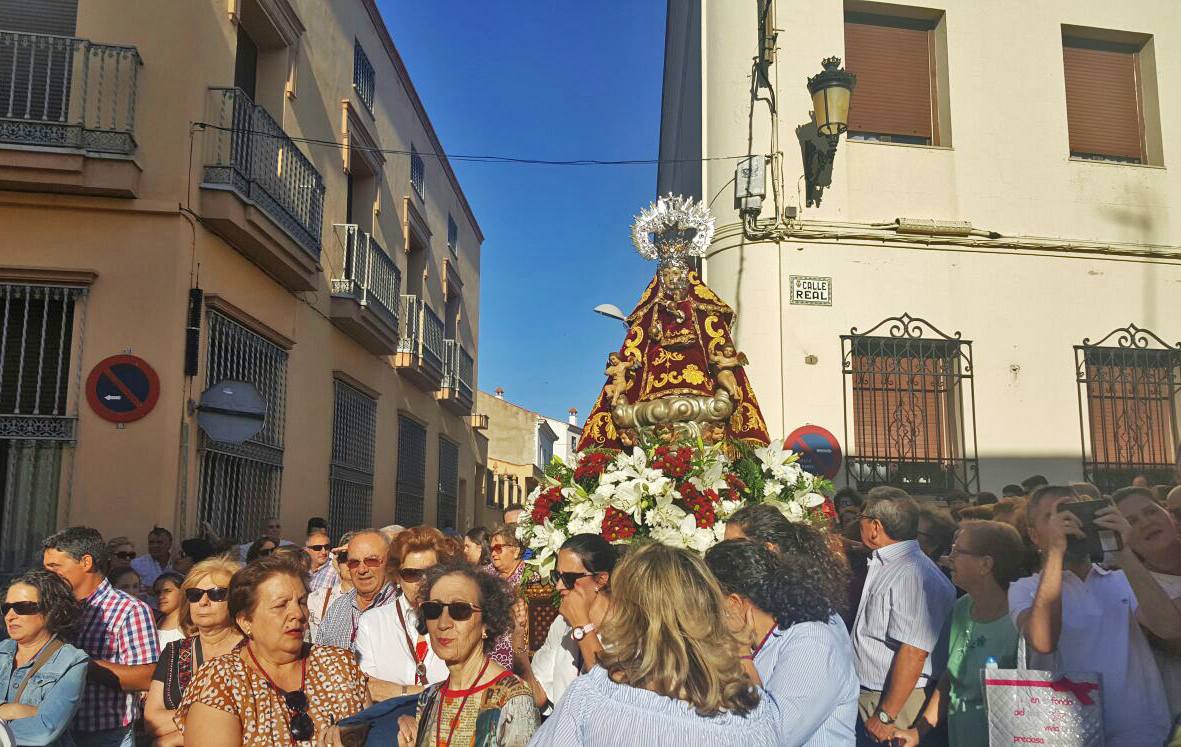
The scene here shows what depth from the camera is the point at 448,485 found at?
64.2ft

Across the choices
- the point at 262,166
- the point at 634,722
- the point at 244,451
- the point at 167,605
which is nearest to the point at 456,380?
the point at 244,451

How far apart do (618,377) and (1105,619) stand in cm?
401

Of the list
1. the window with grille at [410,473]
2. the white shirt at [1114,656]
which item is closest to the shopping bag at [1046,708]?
the white shirt at [1114,656]

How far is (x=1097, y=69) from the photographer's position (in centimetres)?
1070

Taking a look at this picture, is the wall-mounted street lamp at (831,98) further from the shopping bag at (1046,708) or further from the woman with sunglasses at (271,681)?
the woman with sunglasses at (271,681)

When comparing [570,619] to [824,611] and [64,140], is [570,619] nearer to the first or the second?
[824,611]

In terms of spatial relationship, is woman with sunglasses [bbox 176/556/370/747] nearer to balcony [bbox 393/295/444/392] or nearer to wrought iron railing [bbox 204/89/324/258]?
wrought iron railing [bbox 204/89/324/258]

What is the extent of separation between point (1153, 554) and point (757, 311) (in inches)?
246

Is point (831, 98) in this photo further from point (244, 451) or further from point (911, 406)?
point (244, 451)

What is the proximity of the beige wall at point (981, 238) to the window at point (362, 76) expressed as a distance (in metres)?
5.13

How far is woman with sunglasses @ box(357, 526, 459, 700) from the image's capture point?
4.01 m

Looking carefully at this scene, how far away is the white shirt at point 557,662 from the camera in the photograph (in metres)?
4.10

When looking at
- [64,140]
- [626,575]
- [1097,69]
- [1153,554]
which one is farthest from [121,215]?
[1097,69]

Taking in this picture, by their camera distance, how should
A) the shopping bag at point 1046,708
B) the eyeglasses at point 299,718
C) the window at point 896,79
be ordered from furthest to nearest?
1. the window at point 896,79
2. the shopping bag at point 1046,708
3. the eyeglasses at point 299,718
